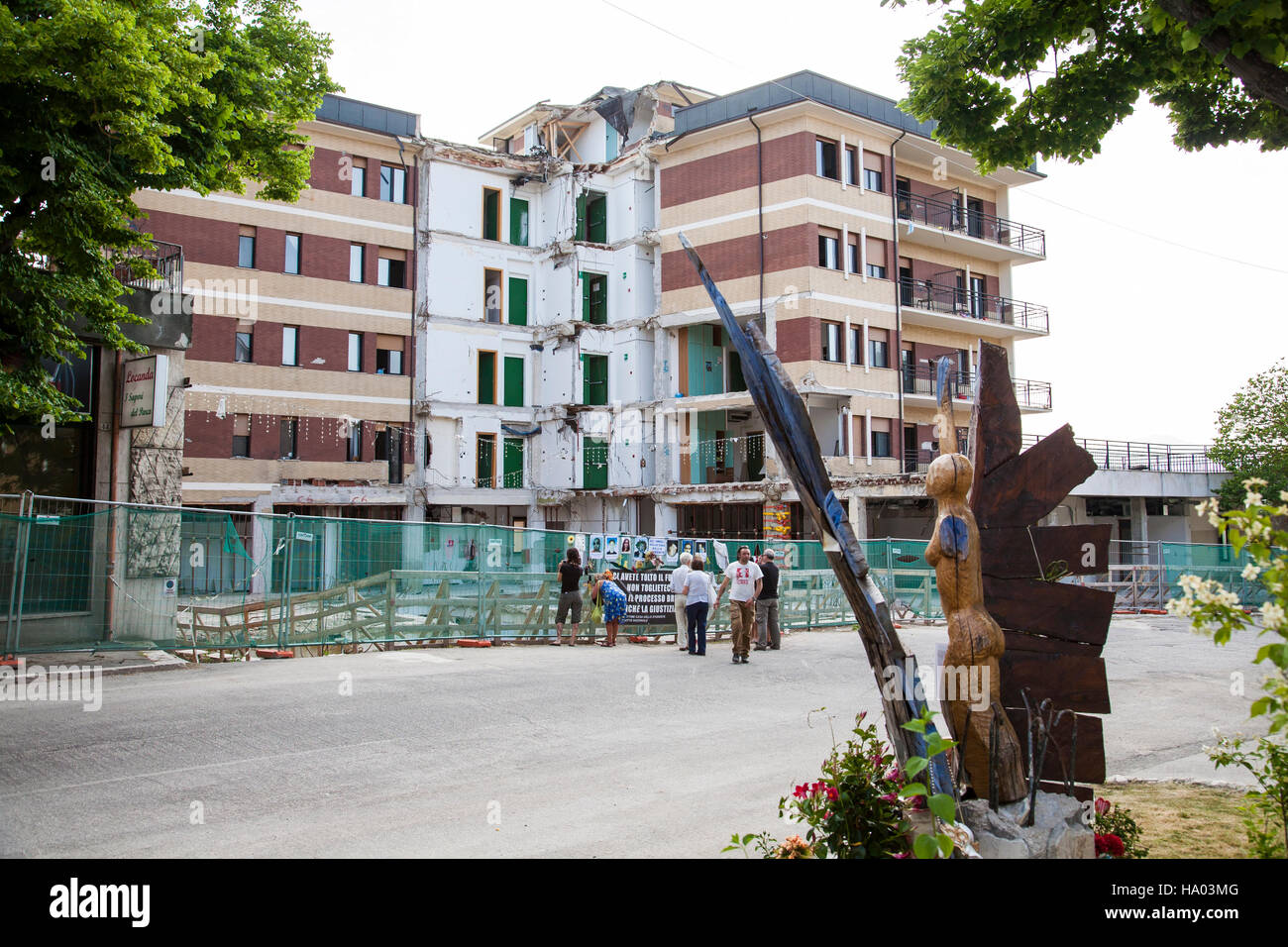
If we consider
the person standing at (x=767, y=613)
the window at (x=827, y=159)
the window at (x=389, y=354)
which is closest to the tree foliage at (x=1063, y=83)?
the person standing at (x=767, y=613)

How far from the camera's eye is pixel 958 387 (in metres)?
37.5

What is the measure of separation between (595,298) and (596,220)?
10.7ft

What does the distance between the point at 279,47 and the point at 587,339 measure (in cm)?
2321

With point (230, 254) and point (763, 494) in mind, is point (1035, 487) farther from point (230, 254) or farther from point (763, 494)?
point (230, 254)

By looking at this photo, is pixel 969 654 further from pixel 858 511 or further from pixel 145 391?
pixel 858 511

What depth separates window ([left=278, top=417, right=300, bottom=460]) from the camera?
3175 centimetres

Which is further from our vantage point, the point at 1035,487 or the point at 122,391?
the point at 122,391

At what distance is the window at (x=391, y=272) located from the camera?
34.5 m

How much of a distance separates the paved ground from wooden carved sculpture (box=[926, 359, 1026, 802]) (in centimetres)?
190

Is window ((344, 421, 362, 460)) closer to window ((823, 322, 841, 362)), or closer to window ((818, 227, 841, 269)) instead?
window ((823, 322, 841, 362))

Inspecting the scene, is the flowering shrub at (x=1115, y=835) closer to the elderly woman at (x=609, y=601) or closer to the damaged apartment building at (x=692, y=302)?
the elderly woman at (x=609, y=601)

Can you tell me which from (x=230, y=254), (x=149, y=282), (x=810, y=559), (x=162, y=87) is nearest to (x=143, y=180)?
(x=162, y=87)

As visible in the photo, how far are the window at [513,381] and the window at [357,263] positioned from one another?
6.36 metres
